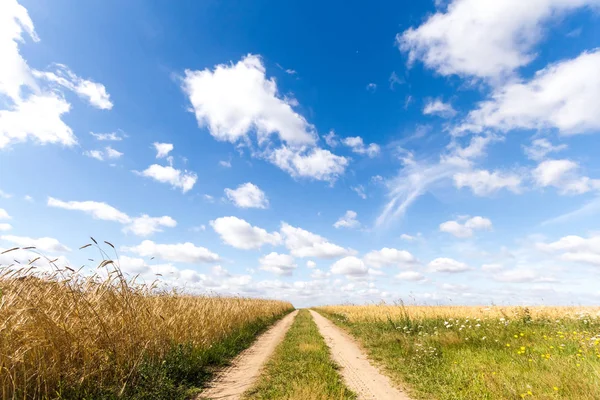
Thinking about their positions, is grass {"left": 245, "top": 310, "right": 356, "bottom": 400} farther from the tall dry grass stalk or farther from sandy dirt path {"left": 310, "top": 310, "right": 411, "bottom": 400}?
the tall dry grass stalk

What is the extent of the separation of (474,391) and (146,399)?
8523 millimetres

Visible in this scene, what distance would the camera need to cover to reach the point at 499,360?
34.7ft

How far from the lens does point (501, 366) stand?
380 inches

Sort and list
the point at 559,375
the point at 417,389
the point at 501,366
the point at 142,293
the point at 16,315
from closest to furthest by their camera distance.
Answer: the point at 16,315
the point at 559,375
the point at 417,389
the point at 501,366
the point at 142,293

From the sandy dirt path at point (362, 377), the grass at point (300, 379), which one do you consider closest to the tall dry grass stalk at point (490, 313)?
the sandy dirt path at point (362, 377)

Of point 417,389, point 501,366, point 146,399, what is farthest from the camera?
point 501,366

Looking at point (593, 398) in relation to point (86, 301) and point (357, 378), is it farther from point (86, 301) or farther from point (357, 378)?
point (86, 301)

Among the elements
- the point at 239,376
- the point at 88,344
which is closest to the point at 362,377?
the point at 239,376

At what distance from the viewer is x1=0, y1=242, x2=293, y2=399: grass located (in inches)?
229

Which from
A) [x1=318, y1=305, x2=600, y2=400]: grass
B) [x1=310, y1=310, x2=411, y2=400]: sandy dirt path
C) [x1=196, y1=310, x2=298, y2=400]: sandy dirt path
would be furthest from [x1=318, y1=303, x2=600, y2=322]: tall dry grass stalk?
[x1=196, y1=310, x2=298, y2=400]: sandy dirt path

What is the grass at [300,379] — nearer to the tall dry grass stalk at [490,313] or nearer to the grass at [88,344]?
the grass at [88,344]

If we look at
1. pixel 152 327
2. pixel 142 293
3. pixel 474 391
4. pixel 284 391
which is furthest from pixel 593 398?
pixel 142 293

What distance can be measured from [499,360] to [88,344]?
12787 mm

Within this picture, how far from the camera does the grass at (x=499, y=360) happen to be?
24.9 ft
